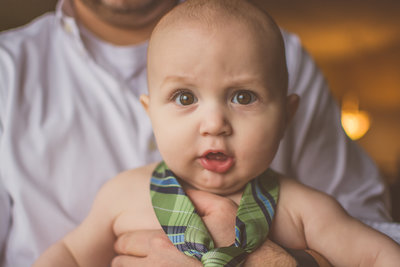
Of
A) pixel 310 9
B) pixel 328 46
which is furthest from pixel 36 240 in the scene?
pixel 328 46

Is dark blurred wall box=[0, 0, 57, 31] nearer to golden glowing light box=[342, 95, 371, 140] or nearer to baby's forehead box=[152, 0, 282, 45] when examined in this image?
baby's forehead box=[152, 0, 282, 45]

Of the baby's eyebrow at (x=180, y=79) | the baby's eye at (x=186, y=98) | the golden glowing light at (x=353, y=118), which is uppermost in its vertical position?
the baby's eyebrow at (x=180, y=79)

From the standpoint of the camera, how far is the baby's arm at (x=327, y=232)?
0.50 metres

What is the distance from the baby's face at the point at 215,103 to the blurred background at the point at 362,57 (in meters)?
1.99

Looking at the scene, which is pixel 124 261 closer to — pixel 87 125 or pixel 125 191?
pixel 125 191

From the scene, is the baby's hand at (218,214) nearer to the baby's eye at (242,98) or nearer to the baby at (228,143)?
the baby at (228,143)

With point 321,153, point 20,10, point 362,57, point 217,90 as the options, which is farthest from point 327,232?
point 362,57

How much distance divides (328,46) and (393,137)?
40.0 inches

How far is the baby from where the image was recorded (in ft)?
1.53

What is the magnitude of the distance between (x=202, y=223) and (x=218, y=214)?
0.08ft

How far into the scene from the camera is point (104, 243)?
0.58m

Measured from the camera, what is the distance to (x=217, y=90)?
18.3 inches

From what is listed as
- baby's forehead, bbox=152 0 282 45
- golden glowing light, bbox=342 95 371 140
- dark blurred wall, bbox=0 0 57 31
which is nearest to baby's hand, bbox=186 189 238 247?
baby's forehead, bbox=152 0 282 45

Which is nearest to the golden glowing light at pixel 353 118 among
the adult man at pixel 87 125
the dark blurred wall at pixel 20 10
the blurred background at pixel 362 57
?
the blurred background at pixel 362 57
